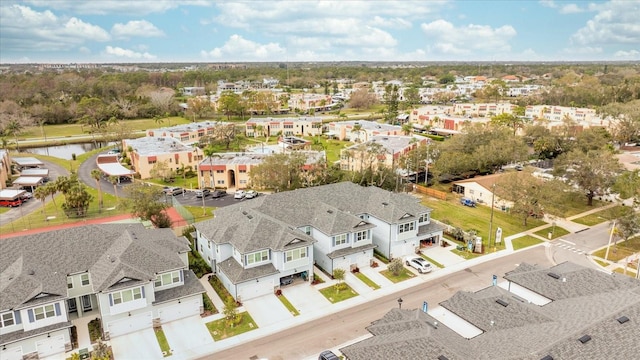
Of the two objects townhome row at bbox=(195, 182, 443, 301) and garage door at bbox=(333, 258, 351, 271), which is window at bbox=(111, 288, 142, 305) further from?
garage door at bbox=(333, 258, 351, 271)

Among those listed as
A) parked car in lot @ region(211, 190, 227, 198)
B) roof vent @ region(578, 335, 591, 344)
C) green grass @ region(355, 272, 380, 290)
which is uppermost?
roof vent @ region(578, 335, 591, 344)

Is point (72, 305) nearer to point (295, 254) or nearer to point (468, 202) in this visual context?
point (295, 254)

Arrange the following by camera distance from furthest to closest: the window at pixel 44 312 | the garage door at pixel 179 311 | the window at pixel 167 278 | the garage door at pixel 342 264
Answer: the garage door at pixel 342 264
the window at pixel 167 278
the garage door at pixel 179 311
the window at pixel 44 312

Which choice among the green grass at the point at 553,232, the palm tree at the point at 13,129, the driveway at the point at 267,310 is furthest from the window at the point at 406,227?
the palm tree at the point at 13,129

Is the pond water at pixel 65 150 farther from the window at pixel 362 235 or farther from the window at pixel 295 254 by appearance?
the window at pixel 362 235

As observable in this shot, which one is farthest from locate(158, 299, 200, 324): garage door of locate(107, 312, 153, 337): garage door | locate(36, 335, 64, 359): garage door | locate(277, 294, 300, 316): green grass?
locate(277, 294, 300, 316): green grass

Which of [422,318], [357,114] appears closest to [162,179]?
[422,318]
